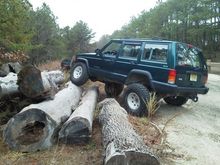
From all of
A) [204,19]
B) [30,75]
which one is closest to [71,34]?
[204,19]

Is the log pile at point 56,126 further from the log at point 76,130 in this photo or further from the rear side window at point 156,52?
the rear side window at point 156,52

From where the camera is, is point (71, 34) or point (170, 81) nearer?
point (170, 81)

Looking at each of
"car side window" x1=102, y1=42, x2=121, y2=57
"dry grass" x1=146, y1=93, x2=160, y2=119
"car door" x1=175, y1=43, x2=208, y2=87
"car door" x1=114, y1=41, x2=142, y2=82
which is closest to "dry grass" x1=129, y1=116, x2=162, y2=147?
"dry grass" x1=146, y1=93, x2=160, y2=119

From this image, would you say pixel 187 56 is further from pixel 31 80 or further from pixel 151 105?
pixel 31 80

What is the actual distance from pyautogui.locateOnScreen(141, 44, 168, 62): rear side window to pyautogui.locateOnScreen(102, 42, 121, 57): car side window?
1.31 metres

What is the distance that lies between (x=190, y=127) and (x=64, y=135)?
3650 mm

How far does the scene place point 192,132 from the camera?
8367 mm

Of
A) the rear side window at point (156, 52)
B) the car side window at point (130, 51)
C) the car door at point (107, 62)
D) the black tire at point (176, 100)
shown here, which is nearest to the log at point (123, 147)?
the rear side window at point (156, 52)

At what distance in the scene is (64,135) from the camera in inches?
257

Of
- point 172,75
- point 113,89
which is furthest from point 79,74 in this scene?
point 172,75

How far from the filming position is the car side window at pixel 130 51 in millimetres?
10584

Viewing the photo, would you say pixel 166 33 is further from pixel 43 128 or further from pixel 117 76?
pixel 43 128

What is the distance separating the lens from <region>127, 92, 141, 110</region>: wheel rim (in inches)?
384

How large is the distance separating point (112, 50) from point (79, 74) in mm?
1508
